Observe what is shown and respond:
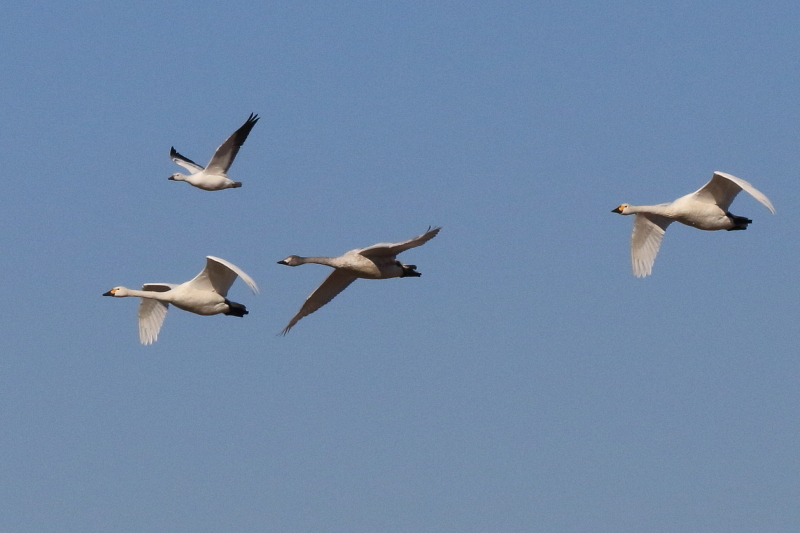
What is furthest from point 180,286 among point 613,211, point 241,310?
point 613,211

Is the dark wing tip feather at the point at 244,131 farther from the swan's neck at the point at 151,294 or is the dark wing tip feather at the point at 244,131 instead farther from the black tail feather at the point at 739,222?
the black tail feather at the point at 739,222

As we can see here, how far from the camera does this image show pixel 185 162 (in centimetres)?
3638

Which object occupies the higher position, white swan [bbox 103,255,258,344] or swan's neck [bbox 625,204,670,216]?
swan's neck [bbox 625,204,670,216]

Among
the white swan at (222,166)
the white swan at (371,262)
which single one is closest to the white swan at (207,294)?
the white swan at (371,262)

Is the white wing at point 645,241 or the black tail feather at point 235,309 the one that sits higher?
the white wing at point 645,241

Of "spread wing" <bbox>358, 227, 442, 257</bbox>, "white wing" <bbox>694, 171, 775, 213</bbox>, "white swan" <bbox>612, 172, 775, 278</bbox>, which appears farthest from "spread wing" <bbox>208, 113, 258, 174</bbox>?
"white wing" <bbox>694, 171, 775, 213</bbox>

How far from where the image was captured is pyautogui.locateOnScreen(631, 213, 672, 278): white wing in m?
31.3

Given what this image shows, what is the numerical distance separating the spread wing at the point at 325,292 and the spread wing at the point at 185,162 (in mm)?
6733

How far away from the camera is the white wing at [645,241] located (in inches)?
1232

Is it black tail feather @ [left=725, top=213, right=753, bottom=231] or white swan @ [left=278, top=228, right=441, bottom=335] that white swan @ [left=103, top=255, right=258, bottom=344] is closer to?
white swan @ [left=278, top=228, right=441, bottom=335]

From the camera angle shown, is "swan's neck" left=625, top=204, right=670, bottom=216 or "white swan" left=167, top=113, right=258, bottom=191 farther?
"white swan" left=167, top=113, right=258, bottom=191

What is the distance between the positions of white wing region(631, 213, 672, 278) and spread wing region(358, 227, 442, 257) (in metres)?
6.37

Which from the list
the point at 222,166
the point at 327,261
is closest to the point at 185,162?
the point at 222,166

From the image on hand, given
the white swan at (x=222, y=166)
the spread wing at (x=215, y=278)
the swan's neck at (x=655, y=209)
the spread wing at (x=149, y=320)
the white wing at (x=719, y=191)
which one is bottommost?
the spread wing at (x=149, y=320)
